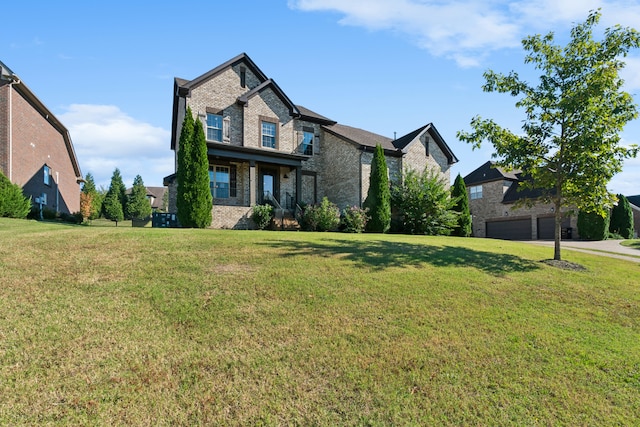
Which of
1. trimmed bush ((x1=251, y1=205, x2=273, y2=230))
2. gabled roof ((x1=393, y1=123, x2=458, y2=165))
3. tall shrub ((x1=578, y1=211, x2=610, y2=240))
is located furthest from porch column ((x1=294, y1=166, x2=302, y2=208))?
tall shrub ((x1=578, y1=211, x2=610, y2=240))

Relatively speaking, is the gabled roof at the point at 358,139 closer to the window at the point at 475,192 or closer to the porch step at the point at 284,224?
the porch step at the point at 284,224

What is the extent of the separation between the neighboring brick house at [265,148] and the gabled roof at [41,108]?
742cm

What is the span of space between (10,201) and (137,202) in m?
33.1

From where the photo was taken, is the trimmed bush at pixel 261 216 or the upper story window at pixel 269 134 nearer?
the trimmed bush at pixel 261 216

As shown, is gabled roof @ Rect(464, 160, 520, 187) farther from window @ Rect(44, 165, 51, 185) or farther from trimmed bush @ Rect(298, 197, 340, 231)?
window @ Rect(44, 165, 51, 185)

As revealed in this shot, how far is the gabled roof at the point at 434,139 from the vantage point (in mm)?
24438

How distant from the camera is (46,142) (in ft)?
77.9

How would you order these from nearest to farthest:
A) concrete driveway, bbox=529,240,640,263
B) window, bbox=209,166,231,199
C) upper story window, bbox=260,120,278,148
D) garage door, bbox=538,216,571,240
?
concrete driveway, bbox=529,240,640,263, window, bbox=209,166,231,199, upper story window, bbox=260,120,278,148, garage door, bbox=538,216,571,240

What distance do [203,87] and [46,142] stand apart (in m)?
12.3

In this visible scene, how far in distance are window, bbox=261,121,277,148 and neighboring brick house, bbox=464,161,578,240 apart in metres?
18.8

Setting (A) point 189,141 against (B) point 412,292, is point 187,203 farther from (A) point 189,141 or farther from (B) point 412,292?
(B) point 412,292

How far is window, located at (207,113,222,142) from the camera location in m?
19.5

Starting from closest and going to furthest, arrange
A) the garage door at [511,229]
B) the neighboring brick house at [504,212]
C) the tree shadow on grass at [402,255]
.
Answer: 1. the tree shadow on grass at [402,255]
2. the neighboring brick house at [504,212]
3. the garage door at [511,229]

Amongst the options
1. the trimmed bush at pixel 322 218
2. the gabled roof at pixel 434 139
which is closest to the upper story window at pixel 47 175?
the trimmed bush at pixel 322 218
